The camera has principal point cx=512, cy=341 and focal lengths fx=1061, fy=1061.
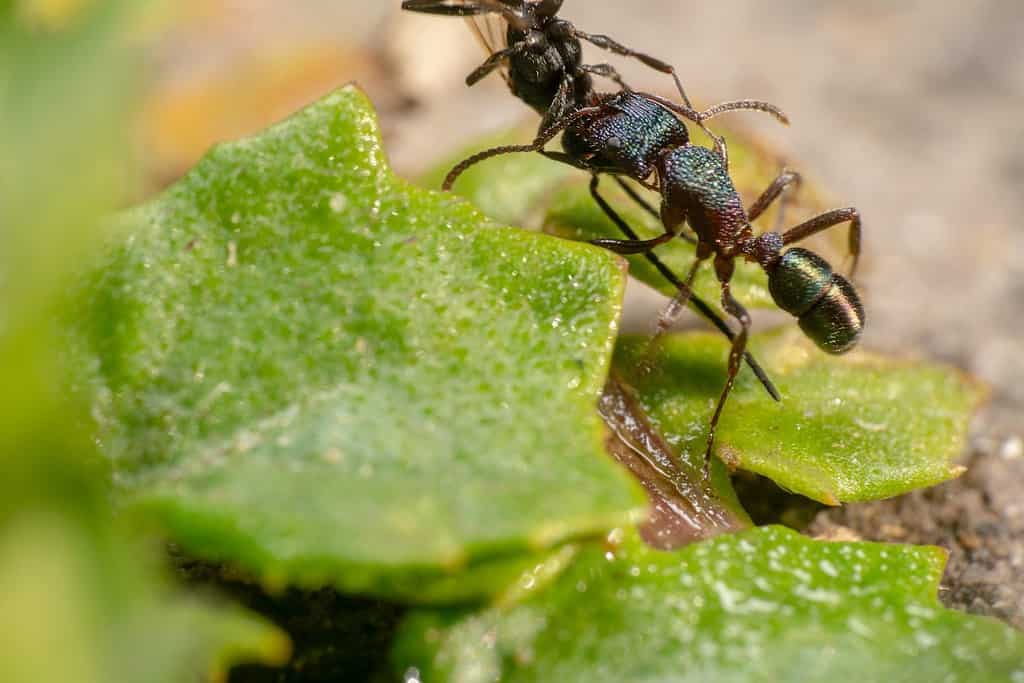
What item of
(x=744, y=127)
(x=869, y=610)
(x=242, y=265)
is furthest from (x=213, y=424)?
(x=744, y=127)

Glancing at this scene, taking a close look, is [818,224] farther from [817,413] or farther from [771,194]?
[817,413]

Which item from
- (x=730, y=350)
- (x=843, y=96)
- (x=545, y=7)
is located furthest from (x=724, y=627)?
(x=843, y=96)

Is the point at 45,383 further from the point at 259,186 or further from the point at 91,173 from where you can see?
the point at 259,186

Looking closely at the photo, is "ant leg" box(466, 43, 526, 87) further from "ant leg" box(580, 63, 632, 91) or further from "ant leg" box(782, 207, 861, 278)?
"ant leg" box(782, 207, 861, 278)

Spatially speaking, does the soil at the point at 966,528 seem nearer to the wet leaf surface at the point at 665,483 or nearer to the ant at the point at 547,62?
the wet leaf surface at the point at 665,483

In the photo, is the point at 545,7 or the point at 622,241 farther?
the point at 545,7

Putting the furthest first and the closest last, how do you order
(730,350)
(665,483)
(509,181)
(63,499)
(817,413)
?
(509,181) < (730,350) < (817,413) < (665,483) < (63,499)

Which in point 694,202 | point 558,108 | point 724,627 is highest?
point 558,108
